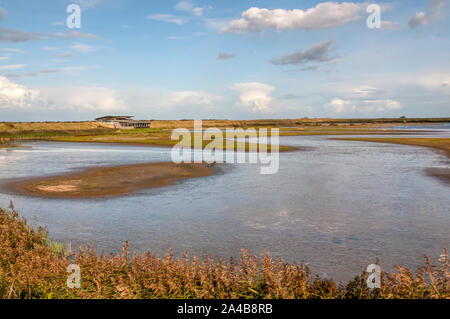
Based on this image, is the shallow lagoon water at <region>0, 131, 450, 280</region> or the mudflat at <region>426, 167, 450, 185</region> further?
A: the mudflat at <region>426, 167, 450, 185</region>

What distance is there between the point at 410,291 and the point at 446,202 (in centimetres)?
1408

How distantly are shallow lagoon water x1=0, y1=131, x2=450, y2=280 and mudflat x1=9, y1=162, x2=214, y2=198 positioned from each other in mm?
1532

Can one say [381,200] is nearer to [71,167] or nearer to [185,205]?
[185,205]

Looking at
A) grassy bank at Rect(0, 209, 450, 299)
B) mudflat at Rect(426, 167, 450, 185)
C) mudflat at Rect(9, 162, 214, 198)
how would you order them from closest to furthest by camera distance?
grassy bank at Rect(0, 209, 450, 299)
mudflat at Rect(9, 162, 214, 198)
mudflat at Rect(426, 167, 450, 185)

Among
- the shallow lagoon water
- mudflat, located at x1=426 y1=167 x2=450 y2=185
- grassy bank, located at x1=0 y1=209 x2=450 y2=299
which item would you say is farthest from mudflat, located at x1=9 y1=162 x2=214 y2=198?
mudflat, located at x1=426 y1=167 x2=450 y2=185

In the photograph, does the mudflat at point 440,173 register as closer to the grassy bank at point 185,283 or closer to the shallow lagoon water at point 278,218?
the shallow lagoon water at point 278,218

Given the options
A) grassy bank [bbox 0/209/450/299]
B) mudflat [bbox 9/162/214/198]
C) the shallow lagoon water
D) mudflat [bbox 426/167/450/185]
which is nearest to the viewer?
grassy bank [bbox 0/209/450/299]

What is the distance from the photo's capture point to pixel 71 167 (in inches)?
1275

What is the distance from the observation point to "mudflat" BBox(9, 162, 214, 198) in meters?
21.7

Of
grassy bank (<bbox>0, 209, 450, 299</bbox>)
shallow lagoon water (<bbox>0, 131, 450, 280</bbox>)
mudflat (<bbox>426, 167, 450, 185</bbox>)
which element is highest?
mudflat (<bbox>426, 167, 450, 185</bbox>)

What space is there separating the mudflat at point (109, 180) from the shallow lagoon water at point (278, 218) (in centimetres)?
153

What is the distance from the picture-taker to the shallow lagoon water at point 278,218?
12.0 m

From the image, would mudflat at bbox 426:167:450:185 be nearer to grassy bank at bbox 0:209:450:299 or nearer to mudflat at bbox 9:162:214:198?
mudflat at bbox 9:162:214:198

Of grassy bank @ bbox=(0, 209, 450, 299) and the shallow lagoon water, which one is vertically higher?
grassy bank @ bbox=(0, 209, 450, 299)
